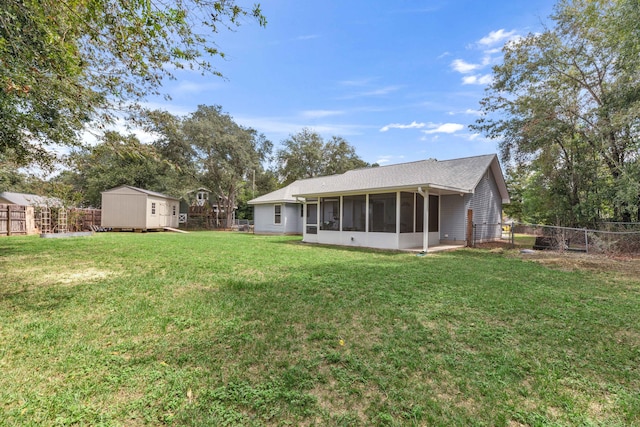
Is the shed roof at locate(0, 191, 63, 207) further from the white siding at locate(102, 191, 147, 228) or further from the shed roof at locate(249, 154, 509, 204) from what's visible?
the shed roof at locate(249, 154, 509, 204)

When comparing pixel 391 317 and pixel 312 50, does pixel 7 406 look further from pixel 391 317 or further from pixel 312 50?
pixel 312 50

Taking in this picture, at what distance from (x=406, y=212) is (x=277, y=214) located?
34.3 ft

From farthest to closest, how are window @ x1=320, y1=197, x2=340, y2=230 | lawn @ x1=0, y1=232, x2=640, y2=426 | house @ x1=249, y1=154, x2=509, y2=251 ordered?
1. window @ x1=320, y1=197, x2=340, y2=230
2. house @ x1=249, y1=154, x2=509, y2=251
3. lawn @ x1=0, y1=232, x2=640, y2=426

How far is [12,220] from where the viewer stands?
618 inches

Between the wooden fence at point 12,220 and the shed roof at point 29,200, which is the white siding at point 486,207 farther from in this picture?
the wooden fence at point 12,220

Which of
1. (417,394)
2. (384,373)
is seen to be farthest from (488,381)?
(384,373)

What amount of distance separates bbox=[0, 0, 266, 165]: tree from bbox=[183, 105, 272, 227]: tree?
19.6 meters

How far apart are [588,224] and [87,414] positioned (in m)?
15.9

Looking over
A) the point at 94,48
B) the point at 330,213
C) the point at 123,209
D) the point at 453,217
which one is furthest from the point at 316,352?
Result: the point at 123,209

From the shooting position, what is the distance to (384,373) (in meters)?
2.41

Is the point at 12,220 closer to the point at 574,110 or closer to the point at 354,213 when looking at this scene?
the point at 354,213

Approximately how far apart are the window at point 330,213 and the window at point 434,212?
375 centimetres

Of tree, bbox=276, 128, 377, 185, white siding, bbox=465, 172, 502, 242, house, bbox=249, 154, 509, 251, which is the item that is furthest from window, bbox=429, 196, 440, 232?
tree, bbox=276, 128, 377, 185

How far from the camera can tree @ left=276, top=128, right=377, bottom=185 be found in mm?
31812
